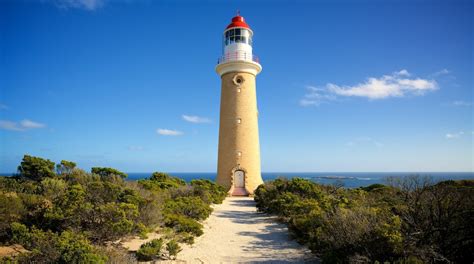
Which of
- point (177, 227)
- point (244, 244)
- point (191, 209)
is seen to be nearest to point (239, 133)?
point (191, 209)

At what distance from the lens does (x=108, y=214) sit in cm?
674

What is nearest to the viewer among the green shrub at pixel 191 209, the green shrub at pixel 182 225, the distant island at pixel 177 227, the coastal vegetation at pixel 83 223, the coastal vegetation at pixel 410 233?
the coastal vegetation at pixel 410 233

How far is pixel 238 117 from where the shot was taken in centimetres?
1953

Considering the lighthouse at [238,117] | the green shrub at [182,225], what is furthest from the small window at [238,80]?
the green shrub at [182,225]

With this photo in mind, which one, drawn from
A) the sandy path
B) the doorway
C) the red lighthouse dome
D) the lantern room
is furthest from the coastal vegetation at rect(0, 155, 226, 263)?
the red lighthouse dome

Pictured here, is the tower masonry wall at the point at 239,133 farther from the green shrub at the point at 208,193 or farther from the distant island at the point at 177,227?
the distant island at the point at 177,227

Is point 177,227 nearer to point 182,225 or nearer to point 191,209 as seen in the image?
point 182,225

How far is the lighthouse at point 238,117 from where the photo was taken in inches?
763

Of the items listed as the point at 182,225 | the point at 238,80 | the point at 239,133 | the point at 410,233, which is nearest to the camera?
the point at 410,233

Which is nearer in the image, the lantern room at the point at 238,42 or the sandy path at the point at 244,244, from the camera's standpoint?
the sandy path at the point at 244,244

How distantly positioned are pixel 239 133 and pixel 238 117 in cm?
112

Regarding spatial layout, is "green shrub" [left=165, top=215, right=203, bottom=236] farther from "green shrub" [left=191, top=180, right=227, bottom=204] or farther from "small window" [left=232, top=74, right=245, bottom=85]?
"small window" [left=232, top=74, right=245, bottom=85]

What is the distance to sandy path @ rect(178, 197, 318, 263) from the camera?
21.3 ft

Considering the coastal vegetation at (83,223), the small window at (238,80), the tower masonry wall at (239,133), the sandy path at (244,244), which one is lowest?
the sandy path at (244,244)
